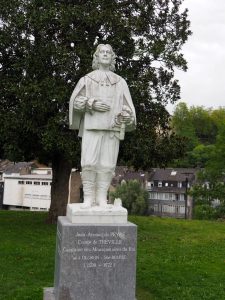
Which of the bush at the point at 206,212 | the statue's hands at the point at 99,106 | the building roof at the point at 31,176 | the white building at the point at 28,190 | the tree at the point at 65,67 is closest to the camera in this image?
the statue's hands at the point at 99,106

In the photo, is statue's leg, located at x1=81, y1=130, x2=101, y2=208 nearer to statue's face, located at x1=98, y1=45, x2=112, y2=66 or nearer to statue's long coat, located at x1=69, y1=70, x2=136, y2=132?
statue's long coat, located at x1=69, y1=70, x2=136, y2=132

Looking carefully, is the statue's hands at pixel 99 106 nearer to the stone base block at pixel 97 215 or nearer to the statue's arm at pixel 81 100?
the statue's arm at pixel 81 100

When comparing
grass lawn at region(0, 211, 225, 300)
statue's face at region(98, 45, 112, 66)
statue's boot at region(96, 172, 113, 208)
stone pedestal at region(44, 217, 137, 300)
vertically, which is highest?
statue's face at region(98, 45, 112, 66)

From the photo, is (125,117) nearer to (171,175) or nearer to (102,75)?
(102,75)

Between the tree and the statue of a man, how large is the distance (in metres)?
7.92

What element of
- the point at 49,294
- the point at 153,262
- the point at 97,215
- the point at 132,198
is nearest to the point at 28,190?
the point at 132,198

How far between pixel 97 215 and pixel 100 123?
4.94ft

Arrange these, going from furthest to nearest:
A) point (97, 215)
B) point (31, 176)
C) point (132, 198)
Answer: point (31, 176) → point (132, 198) → point (97, 215)

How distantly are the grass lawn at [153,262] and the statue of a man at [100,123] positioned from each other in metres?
2.72

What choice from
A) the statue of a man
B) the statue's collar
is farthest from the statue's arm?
the statue's collar

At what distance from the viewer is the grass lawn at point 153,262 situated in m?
10.0

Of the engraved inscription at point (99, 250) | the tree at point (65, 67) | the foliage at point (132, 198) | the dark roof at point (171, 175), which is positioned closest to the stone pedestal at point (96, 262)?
the engraved inscription at point (99, 250)

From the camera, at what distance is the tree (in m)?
16.5

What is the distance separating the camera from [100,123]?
8078 millimetres
